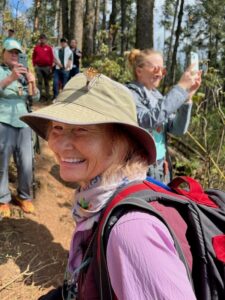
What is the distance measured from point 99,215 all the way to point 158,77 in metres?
1.98

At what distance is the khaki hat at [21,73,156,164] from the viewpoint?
1243 mm

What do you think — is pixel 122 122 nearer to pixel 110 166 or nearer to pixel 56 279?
pixel 110 166

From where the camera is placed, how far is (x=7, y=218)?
13.8ft

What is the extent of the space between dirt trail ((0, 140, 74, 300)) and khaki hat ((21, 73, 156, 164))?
7.25 ft

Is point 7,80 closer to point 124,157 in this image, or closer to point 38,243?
point 38,243

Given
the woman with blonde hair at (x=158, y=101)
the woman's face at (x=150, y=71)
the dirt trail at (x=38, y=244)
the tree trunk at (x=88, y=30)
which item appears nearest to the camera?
the woman with blonde hair at (x=158, y=101)

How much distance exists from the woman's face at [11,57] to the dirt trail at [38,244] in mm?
1465

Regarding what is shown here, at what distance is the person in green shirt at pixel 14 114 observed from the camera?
13.0 feet

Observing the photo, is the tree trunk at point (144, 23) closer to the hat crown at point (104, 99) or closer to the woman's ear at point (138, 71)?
the woman's ear at point (138, 71)

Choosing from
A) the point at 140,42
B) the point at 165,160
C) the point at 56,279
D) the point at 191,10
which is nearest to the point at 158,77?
the point at 165,160

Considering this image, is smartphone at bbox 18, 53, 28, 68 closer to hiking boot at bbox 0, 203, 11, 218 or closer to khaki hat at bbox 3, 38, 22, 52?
khaki hat at bbox 3, 38, 22, 52

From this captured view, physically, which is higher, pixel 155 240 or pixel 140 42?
pixel 140 42

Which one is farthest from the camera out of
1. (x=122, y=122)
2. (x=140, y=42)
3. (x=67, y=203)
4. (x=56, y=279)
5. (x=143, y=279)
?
(x=140, y=42)

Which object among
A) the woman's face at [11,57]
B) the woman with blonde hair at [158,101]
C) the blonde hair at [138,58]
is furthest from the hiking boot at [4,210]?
the blonde hair at [138,58]
